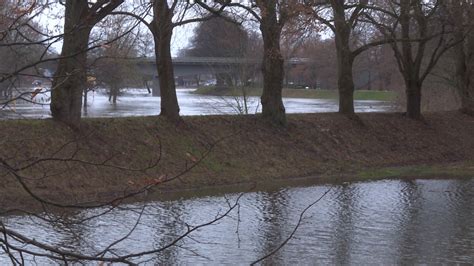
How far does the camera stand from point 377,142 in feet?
91.2

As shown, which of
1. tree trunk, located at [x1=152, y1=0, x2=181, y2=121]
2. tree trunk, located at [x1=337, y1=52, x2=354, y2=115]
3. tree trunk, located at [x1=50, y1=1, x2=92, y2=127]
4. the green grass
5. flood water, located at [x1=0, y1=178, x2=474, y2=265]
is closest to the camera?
tree trunk, located at [x1=50, y1=1, x2=92, y2=127]

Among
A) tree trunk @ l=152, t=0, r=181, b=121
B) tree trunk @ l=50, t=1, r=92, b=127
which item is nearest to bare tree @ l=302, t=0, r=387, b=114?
tree trunk @ l=152, t=0, r=181, b=121

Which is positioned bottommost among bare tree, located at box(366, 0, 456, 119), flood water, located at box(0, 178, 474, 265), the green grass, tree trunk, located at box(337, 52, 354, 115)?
the green grass

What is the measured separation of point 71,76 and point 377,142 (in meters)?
25.2

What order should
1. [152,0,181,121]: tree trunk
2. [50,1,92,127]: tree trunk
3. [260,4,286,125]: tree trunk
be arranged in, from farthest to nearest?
1. [260,4,286,125]: tree trunk
2. [152,0,181,121]: tree trunk
3. [50,1,92,127]: tree trunk

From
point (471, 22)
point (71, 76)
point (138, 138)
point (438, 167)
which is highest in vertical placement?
point (471, 22)

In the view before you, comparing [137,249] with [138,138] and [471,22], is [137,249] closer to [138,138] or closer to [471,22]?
[138,138]

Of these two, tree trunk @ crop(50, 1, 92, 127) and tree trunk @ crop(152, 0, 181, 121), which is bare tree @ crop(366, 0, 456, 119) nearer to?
tree trunk @ crop(152, 0, 181, 121)

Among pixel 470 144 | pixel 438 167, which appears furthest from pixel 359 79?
pixel 438 167

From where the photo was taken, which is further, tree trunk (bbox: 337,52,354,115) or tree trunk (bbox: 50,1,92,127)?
tree trunk (bbox: 337,52,354,115)

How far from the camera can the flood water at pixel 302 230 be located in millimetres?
10188

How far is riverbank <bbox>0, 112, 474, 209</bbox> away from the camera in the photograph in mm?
17672

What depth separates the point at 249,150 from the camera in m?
23.3

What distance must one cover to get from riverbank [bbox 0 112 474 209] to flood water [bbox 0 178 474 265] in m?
2.07
